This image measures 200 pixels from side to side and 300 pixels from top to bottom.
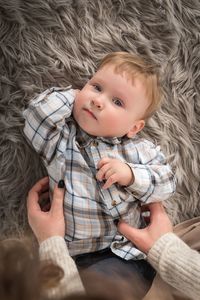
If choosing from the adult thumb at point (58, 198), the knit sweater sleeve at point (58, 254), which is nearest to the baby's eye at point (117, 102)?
the adult thumb at point (58, 198)

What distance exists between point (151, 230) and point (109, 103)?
314 millimetres

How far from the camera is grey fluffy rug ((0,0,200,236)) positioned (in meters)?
1.11

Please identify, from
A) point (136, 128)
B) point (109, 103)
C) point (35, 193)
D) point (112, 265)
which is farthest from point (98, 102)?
point (112, 265)

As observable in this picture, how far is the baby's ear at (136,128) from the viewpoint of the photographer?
110 centimetres

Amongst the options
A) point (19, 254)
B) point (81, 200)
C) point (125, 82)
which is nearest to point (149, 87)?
point (125, 82)

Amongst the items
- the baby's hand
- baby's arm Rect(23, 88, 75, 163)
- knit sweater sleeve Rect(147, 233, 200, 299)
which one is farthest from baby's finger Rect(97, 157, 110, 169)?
knit sweater sleeve Rect(147, 233, 200, 299)

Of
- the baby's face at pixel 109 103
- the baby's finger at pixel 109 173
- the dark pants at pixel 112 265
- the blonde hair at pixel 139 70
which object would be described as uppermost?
the blonde hair at pixel 139 70

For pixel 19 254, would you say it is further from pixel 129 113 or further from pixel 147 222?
pixel 147 222

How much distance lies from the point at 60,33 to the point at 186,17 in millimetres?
324

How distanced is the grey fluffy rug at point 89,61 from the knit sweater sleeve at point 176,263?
17 centimetres

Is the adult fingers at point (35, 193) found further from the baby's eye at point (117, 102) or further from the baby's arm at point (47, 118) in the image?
the baby's eye at point (117, 102)

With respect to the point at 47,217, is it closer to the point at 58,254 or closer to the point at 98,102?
the point at 58,254

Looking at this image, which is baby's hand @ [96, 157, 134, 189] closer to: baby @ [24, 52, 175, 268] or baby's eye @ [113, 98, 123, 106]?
baby @ [24, 52, 175, 268]

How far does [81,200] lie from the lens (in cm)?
107
